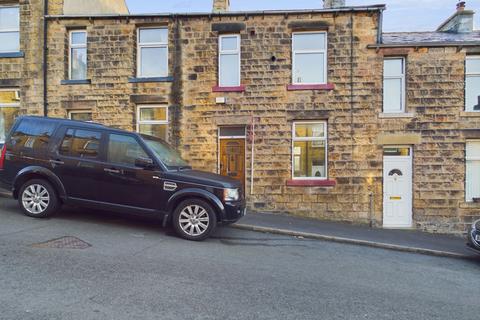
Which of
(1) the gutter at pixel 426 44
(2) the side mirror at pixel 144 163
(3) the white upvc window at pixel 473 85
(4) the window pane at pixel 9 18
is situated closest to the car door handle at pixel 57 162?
(2) the side mirror at pixel 144 163

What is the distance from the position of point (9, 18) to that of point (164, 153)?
9.64 metres

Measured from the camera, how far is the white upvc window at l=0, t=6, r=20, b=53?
40.9 ft

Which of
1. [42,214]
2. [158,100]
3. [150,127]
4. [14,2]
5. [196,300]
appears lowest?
[196,300]

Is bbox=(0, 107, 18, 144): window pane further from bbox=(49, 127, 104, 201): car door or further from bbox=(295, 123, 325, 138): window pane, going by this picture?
bbox=(295, 123, 325, 138): window pane

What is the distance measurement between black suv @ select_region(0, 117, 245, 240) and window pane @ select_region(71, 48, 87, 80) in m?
5.11

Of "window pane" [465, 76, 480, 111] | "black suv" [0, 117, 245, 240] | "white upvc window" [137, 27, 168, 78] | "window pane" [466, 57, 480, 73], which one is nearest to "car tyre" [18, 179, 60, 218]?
"black suv" [0, 117, 245, 240]

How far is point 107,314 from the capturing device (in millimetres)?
3672

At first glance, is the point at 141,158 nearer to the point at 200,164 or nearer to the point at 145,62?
the point at 200,164

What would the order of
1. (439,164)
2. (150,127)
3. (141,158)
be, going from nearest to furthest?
(141,158), (439,164), (150,127)

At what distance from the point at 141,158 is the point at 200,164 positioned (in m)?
4.74

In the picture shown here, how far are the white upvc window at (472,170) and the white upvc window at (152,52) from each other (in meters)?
10.5

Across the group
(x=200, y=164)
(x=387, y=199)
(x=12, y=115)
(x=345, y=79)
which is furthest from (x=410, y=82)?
(x=12, y=115)

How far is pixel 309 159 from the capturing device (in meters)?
11.6

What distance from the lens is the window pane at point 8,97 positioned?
12.5 metres
